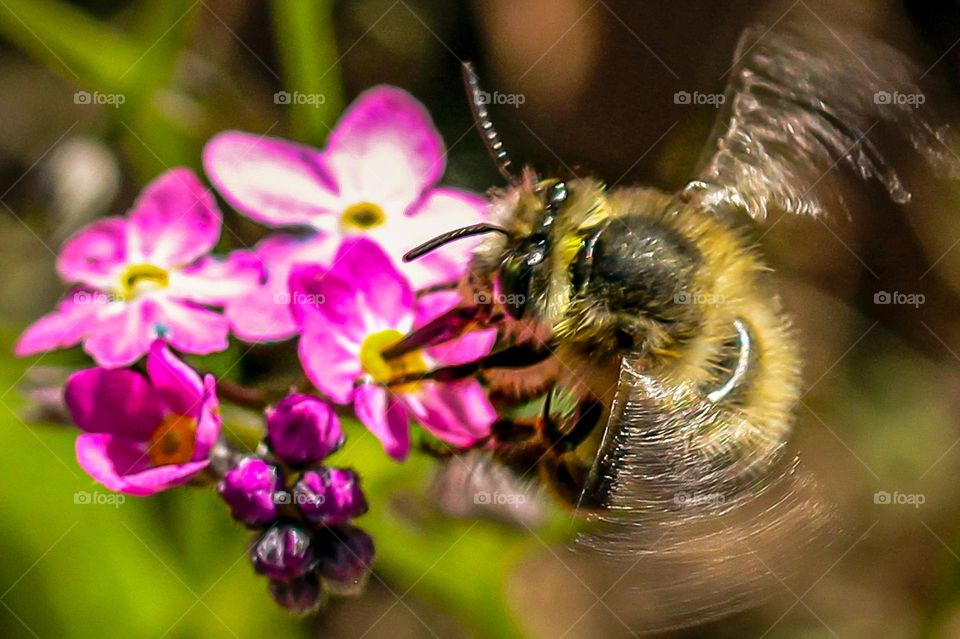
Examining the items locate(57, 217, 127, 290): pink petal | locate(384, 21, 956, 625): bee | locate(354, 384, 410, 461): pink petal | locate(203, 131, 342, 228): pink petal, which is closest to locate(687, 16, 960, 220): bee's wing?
locate(384, 21, 956, 625): bee

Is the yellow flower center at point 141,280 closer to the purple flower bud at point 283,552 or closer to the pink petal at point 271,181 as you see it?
the pink petal at point 271,181

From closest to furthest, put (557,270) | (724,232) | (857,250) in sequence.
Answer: (557,270)
(724,232)
(857,250)

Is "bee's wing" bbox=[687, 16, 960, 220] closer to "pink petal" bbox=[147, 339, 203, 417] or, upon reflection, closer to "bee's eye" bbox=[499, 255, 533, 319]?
"bee's eye" bbox=[499, 255, 533, 319]

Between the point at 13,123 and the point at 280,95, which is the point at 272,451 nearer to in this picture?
the point at 280,95

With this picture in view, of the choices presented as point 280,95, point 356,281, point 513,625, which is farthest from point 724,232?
point 280,95

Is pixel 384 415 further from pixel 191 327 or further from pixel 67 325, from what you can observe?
pixel 67 325

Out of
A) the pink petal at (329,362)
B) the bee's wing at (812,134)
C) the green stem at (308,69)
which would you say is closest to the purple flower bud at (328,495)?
the pink petal at (329,362)
